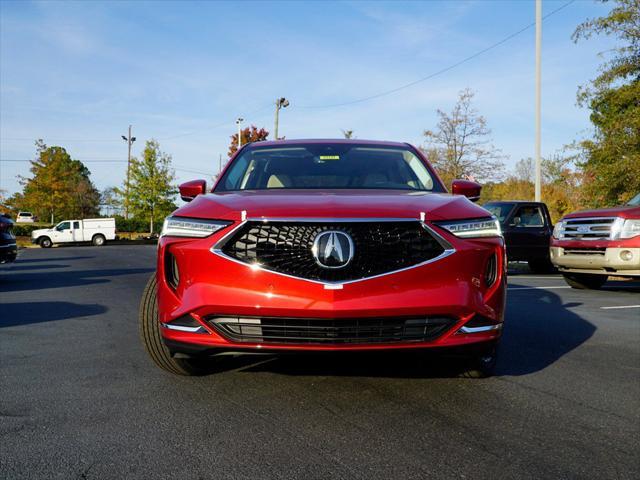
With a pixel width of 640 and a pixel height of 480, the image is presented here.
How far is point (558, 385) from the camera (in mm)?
3844

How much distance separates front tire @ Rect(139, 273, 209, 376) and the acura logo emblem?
1160 millimetres

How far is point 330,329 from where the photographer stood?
3076 mm

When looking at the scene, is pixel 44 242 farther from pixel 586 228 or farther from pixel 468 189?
pixel 468 189

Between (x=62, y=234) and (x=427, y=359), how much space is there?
131 feet

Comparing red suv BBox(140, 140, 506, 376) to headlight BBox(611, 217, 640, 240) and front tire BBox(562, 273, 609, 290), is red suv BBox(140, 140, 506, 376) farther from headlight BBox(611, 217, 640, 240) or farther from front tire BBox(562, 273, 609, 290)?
front tire BBox(562, 273, 609, 290)

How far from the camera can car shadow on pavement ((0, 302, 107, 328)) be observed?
6457 millimetres

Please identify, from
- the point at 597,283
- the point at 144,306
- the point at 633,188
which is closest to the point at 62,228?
the point at 633,188

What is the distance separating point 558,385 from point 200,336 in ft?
7.33

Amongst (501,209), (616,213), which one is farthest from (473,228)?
(501,209)

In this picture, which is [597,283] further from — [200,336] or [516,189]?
[516,189]

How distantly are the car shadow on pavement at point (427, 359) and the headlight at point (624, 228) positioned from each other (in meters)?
3.53

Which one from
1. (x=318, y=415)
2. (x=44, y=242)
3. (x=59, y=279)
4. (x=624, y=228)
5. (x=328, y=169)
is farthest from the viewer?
(x=44, y=242)

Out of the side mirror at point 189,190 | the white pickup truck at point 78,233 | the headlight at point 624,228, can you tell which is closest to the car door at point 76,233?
the white pickup truck at point 78,233

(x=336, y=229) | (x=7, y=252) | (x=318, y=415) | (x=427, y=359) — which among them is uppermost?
(x=336, y=229)
